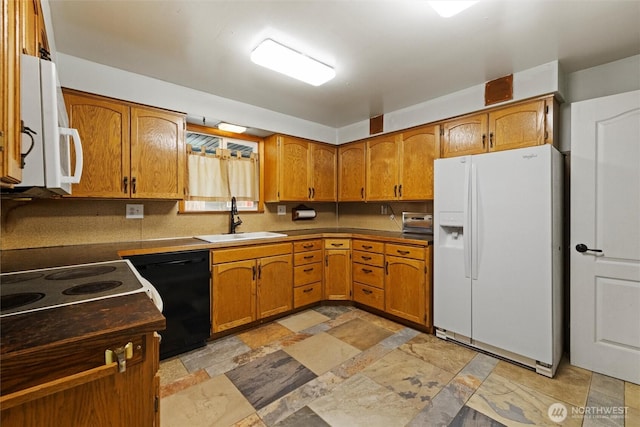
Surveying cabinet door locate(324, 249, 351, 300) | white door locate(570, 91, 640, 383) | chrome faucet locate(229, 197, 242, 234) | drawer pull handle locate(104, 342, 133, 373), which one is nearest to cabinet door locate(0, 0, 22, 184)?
drawer pull handle locate(104, 342, 133, 373)

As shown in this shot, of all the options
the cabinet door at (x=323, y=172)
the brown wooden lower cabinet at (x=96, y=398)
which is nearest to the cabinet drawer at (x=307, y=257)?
the cabinet door at (x=323, y=172)

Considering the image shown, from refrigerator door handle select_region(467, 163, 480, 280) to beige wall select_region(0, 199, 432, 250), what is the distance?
3.12 ft

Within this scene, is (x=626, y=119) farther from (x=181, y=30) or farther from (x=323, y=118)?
(x=181, y=30)

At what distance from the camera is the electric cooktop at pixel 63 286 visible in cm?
94

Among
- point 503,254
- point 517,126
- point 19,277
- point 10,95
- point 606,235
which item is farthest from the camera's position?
point 517,126

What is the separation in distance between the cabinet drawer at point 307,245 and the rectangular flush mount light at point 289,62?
1.66 meters

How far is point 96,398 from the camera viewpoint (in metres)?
0.77

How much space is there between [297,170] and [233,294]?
167 centimetres

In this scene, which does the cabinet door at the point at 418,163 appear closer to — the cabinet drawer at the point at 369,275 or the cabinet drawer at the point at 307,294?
the cabinet drawer at the point at 369,275

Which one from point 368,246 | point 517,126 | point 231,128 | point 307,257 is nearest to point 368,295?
point 368,246

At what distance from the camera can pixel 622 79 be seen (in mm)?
2162

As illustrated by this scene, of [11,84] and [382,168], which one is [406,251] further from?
[11,84]

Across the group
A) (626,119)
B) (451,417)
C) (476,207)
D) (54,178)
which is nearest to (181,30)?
(54,178)

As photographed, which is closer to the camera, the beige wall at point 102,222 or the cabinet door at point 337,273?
the beige wall at point 102,222
